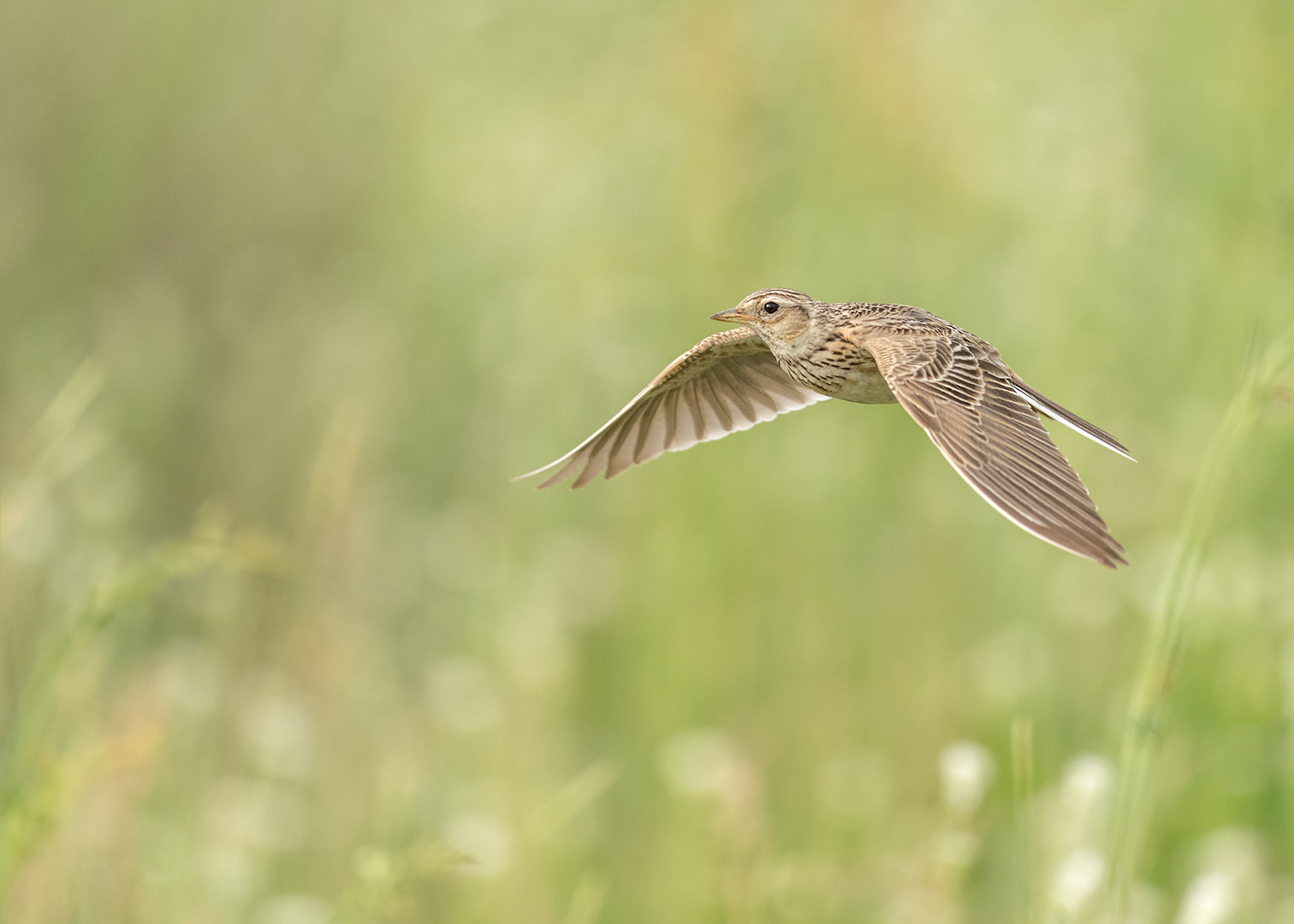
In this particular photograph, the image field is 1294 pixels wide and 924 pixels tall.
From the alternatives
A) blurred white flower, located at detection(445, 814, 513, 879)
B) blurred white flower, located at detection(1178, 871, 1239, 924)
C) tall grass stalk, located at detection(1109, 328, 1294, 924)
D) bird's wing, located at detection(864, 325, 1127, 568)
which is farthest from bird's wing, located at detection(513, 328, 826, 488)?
blurred white flower, located at detection(445, 814, 513, 879)

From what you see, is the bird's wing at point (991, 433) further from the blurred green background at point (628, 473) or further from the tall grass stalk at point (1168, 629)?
the blurred green background at point (628, 473)

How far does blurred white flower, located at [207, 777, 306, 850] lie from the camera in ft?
11.7

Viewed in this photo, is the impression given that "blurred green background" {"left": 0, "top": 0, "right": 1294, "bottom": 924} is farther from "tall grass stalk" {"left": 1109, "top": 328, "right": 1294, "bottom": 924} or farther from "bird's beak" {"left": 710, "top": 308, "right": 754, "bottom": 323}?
"tall grass stalk" {"left": 1109, "top": 328, "right": 1294, "bottom": 924}

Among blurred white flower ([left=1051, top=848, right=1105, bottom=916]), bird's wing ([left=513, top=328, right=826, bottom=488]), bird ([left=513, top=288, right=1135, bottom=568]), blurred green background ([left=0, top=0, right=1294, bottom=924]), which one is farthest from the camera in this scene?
blurred green background ([left=0, top=0, right=1294, bottom=924])

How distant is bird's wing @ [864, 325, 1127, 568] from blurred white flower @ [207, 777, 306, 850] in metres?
2.14

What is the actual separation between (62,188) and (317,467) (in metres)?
3.66

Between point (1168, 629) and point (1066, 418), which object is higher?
point (1066, 418)

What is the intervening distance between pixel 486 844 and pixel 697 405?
189cm

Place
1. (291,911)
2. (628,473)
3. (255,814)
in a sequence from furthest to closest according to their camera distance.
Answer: (628,473) → (291,911) → (255,814)

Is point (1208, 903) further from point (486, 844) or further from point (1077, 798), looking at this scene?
point (486, 844)

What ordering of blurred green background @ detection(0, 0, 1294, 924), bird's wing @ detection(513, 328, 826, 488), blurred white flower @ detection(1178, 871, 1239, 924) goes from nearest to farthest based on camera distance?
bird's wing @ detection(513, 328, 826, 488) → blurred white flower @ detection(1178, 871, 1239, 924) → blurred green background @ detection(0, 0, 1294, 924)

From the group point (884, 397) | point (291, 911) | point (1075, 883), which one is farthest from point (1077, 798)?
point (291, 911)

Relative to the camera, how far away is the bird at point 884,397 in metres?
1.33

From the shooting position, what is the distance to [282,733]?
13.9 feet
